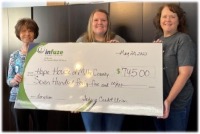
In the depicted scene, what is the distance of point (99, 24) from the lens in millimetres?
1530

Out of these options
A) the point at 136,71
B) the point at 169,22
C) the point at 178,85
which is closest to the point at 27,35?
the point at 136,71

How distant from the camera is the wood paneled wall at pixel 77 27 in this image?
1.57 m

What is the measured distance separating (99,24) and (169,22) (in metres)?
0.43

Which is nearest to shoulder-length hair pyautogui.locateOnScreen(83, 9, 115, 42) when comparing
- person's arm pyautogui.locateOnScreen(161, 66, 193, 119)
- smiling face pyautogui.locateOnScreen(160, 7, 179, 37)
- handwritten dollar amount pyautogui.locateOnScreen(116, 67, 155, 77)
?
handwritten dollar amount pyautogui.locateOnScreen(116, 67, 155, 77)

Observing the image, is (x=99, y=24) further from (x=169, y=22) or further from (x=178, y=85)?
(x=178, y=85)

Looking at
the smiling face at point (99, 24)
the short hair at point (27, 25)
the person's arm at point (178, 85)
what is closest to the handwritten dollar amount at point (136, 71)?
the person's arm at point (178, 85)

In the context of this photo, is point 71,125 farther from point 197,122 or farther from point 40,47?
point 197,122

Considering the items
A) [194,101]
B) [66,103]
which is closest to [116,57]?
[66,103]

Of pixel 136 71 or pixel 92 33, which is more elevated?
pixel 92 33

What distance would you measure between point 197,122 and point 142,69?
1.72 ft

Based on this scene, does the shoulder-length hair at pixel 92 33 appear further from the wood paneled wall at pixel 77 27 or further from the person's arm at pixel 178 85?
the person's arm at pixel 178 85

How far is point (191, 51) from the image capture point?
1.43 meters

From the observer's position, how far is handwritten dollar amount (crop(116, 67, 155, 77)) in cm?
146

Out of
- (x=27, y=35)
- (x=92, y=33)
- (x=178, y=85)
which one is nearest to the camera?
(x=178, y=85)
